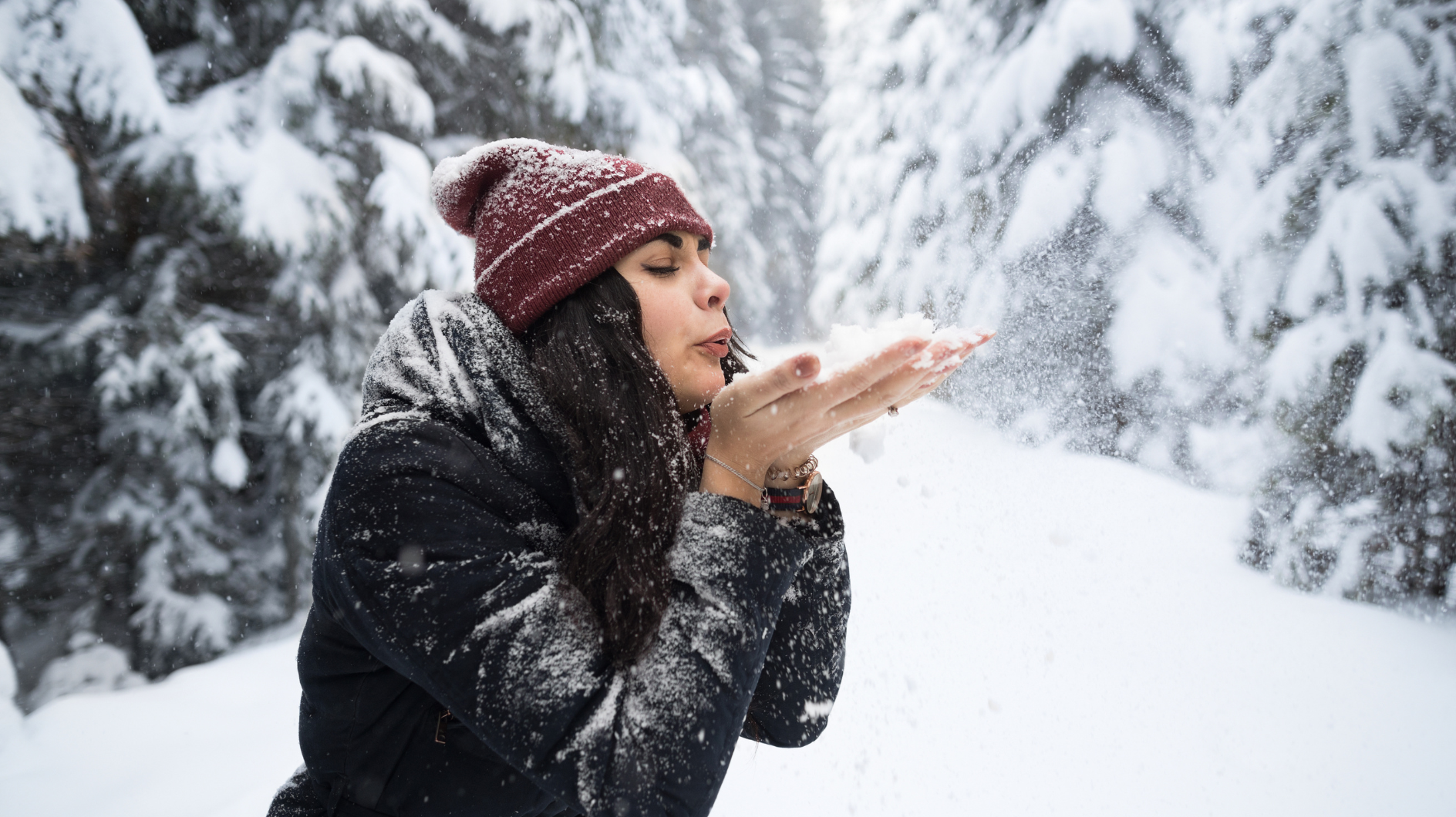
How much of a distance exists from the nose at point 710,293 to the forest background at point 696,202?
351cm

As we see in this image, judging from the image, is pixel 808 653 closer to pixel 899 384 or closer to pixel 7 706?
pixel 899 384

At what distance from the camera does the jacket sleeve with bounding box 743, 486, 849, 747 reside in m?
1.31

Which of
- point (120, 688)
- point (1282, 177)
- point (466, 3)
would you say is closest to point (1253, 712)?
point (1282, 177)

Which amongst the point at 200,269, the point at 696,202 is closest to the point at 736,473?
the point at 696,202

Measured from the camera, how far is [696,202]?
9.70 ft

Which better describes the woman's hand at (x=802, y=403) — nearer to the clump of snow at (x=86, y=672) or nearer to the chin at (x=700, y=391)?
the chin at (x=700, y=391)

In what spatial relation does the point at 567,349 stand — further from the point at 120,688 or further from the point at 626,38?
the point at 626,38

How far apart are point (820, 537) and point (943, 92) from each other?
17.6 feet

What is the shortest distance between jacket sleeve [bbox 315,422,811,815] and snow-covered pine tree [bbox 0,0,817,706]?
3464 millimetres

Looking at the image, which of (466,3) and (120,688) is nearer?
(120,688)

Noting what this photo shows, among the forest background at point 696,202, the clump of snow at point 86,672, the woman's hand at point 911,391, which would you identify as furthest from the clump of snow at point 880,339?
the clump of snow at point 86,672

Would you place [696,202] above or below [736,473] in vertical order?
below

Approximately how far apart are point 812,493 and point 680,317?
455mm

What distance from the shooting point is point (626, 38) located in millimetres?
6129
